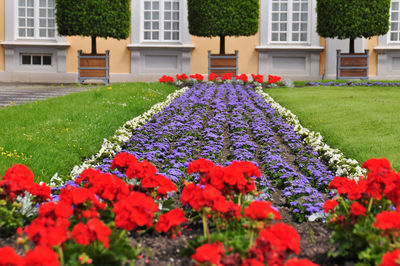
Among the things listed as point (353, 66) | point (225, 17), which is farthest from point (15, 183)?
point (353, 66)

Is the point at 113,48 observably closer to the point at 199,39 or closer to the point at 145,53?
the point at 145,53

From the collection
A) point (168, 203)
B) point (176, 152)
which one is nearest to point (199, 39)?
point (176, 152)

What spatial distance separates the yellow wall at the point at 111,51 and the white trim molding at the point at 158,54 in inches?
10.1

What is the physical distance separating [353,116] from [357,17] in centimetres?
900

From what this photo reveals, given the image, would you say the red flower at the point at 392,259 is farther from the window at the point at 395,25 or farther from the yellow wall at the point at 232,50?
the window at the point at 395,25

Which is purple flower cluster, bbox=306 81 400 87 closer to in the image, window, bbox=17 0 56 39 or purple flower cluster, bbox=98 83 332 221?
purple flower cluster, bbox=98 83 332 221

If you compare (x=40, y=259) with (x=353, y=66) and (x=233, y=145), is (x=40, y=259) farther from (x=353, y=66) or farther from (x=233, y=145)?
(x=353, y=66)

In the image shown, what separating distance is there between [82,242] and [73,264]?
12cm

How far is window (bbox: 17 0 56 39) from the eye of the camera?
19.7 metres

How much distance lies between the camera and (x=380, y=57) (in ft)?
64.5

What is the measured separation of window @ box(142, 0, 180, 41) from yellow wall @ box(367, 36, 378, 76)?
23.0 ft

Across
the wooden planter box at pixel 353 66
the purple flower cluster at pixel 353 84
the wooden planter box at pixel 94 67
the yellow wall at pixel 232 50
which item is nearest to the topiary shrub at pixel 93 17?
the wooden planter box at pixel 94 67

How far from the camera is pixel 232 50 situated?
776 inches

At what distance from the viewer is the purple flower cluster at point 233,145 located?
479cm
